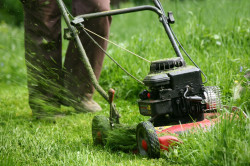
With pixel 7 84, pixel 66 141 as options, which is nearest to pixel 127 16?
pixel 7 84

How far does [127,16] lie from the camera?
33.7 ft

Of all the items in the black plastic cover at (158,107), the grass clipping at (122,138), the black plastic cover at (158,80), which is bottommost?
the grass clipping at (122,138)

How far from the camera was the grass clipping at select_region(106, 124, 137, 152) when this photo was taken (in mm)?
2129

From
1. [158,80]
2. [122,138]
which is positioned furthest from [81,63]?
[158,80]

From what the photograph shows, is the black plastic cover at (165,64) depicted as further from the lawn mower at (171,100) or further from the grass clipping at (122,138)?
the grass clipping at (122,138)

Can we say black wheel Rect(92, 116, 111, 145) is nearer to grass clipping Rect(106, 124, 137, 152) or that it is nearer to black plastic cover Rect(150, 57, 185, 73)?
grass clipping Rect(106, 124, 137, 152)

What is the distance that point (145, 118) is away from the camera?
2.76m

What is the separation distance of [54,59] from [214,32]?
6.48ft

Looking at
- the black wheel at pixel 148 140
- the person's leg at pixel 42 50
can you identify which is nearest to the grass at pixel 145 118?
the black wheel at pixel 148 140

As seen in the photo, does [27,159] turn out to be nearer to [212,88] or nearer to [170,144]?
[170,144]

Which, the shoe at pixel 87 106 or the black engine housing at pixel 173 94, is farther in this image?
the shoe at pixel 87 106

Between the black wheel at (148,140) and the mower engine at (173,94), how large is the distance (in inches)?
6.0

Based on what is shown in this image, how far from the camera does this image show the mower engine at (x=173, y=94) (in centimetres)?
205

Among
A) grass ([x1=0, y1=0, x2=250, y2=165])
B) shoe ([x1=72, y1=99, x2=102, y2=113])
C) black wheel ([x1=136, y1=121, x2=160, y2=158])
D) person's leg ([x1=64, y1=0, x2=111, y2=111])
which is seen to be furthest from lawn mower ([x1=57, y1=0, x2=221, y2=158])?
shoe ([x1=72, y1=99, x2=102, y2=113])
